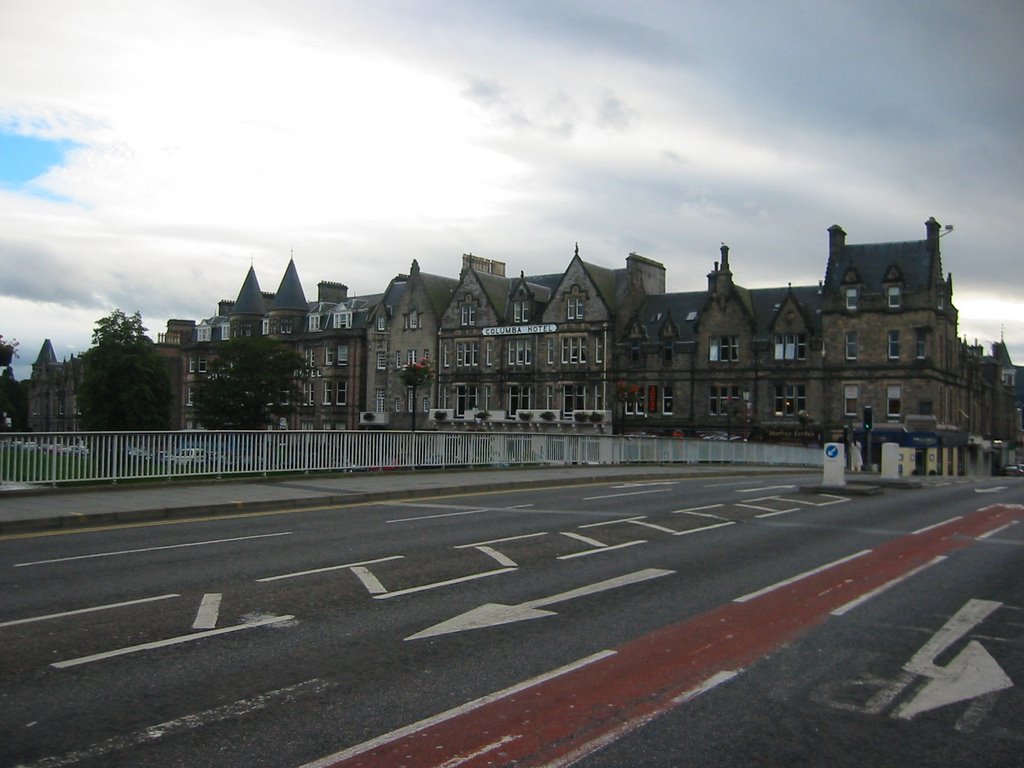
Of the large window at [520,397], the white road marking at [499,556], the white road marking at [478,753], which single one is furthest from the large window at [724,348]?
the white road marking at [478,753]

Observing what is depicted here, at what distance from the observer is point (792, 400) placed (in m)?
71.9

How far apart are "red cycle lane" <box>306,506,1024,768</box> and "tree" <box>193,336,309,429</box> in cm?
6702

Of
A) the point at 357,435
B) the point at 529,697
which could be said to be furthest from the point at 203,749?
the point at 357,435

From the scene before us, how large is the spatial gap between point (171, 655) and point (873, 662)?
5.72 m

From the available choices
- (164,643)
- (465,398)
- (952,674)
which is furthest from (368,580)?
(465,398)

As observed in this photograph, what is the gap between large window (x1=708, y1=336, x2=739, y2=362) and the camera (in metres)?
74.4

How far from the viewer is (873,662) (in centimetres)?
833

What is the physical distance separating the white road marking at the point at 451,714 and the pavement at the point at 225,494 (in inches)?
452

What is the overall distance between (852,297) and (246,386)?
4425cm

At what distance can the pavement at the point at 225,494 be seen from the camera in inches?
688

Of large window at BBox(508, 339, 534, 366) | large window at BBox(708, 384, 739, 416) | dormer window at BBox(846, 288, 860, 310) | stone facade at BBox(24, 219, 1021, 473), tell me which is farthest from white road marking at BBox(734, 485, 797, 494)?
large window at BBox(508, 339, 534, 366)

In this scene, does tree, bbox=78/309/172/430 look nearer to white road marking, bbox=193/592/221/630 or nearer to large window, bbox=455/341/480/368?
large window, bbox=455/341/480/368

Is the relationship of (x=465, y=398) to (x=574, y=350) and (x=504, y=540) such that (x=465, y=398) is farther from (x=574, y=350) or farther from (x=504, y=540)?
(x=504, y=540)

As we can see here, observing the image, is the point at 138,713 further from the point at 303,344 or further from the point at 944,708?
the point at 303,344
